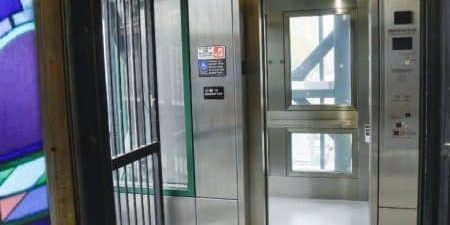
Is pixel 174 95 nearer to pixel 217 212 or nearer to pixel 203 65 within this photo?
pixel 203 65

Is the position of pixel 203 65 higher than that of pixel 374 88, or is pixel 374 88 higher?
pixel 203 65

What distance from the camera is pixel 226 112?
10.0 feet

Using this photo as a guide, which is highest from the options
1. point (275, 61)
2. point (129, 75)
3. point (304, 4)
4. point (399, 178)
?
point (304, 4)

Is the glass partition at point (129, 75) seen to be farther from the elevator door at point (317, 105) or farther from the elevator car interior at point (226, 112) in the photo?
the elevator door at point (317, 105)

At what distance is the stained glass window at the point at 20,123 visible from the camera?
104 centimetres

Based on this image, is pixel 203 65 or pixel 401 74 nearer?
pixel 401 74

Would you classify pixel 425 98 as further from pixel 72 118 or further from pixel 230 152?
pixel 230 152

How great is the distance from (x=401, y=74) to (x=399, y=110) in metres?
0.24

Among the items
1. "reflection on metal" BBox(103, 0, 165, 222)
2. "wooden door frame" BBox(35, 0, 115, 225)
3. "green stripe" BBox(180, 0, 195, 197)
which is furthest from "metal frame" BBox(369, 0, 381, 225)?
"wooden door frame" BBox(35, 0, 115, 225)

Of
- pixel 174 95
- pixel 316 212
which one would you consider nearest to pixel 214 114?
pixel 174 95

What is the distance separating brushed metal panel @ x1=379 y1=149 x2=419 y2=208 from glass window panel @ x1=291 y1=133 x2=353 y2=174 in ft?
5.61

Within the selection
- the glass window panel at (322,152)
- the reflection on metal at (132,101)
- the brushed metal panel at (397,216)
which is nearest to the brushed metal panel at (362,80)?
the glass window panel at (322,152)

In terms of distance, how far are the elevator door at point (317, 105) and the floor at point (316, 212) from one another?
0.07 ft

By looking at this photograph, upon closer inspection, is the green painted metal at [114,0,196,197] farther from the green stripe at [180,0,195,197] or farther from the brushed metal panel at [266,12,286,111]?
the brushed metal panel at [266,12,286,111]
